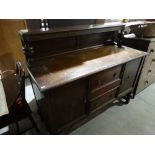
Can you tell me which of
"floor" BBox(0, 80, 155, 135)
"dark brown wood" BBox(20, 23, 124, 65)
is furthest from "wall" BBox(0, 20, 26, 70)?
"dark brown wood" BBox(20, 23, 124, 65)

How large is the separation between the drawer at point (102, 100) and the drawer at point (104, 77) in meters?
0.19

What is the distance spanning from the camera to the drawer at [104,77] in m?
1.24

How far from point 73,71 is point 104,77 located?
38cm

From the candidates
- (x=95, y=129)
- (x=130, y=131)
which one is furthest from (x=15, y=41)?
(x=130, y=131)

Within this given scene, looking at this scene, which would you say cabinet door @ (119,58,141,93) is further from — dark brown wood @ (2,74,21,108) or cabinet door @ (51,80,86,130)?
dark brown wood @ (2,74,21,108)

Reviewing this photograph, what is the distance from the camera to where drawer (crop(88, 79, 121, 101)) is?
134 cm

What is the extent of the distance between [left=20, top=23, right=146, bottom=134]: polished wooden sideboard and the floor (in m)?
0.26

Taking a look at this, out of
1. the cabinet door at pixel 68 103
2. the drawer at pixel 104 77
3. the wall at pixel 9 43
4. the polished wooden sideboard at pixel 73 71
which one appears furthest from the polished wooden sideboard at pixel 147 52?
the wall at pixel 9 43

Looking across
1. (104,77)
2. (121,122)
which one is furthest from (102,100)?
(121,122)

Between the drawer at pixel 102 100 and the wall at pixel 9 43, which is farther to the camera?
the wall at pixel 9 43

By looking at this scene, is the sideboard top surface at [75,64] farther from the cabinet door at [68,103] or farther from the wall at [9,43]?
the wall at [9,43]

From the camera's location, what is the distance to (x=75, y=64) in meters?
1.25

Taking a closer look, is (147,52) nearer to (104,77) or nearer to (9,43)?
(104,77)
